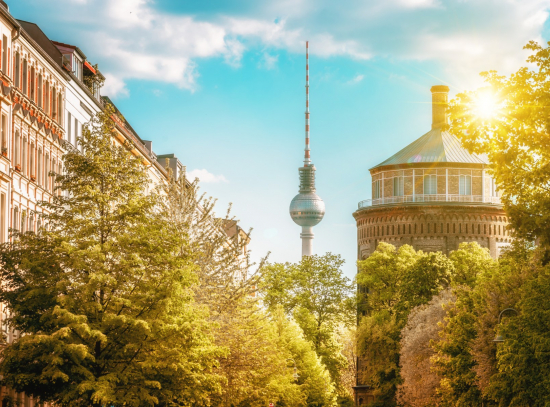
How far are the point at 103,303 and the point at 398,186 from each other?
8544cm

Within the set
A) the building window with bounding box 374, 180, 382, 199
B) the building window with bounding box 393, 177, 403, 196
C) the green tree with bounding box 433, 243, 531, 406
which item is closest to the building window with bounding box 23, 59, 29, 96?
the green tree with bounding box 433, 243, 531, 406

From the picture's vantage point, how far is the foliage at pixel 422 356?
62.5 m

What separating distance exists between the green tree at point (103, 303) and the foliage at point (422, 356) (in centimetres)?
3191

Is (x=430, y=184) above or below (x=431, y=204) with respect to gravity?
above

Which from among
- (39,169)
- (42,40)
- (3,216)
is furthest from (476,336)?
(42,40)

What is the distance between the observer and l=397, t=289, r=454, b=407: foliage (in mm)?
62531

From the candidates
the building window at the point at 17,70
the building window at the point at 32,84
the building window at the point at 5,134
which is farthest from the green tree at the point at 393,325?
the building window at the point at 5,134

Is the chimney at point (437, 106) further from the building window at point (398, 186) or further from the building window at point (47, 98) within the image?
the building window at point (47, 98)

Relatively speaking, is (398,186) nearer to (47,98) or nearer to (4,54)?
(47,98)

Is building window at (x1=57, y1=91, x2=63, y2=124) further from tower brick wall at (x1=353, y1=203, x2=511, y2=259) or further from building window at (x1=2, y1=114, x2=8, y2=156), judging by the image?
tower brick wall at (x1=353, y1=203, x2=511, y2=259)

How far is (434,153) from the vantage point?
115000 mm

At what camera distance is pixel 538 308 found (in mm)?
35844

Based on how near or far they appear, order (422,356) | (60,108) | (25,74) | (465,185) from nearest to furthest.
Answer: (25,74), (60,108), (422,356), (465,185)

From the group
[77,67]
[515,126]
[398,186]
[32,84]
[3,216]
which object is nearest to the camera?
[515,126]
